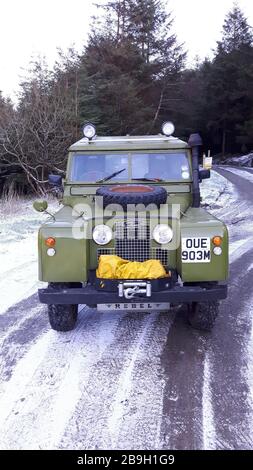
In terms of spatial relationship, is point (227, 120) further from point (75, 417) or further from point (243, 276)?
point (75, 417)

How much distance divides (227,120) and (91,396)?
150ft

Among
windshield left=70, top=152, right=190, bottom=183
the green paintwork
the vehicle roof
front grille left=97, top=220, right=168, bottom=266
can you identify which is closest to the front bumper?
the green paintwork

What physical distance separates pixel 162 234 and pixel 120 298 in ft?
2.32

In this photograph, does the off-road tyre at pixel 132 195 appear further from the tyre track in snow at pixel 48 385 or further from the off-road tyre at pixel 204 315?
the tyre track in snow at pixel 48 385

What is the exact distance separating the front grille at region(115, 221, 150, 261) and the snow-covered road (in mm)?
862

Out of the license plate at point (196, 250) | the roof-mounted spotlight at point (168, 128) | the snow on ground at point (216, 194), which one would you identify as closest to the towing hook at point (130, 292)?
the license plate at point (196, 250)

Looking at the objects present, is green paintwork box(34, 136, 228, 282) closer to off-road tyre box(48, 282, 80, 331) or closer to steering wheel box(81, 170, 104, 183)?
off-road tyre box(48, 282, 80, 331)

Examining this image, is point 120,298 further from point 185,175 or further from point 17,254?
point 17,254

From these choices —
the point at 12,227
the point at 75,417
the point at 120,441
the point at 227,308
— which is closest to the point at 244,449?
the point at 120,441

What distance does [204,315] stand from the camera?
14.6 feet

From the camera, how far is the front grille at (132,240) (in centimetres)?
420

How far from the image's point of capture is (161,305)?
13.6 ft

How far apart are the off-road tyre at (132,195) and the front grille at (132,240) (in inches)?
14.1
